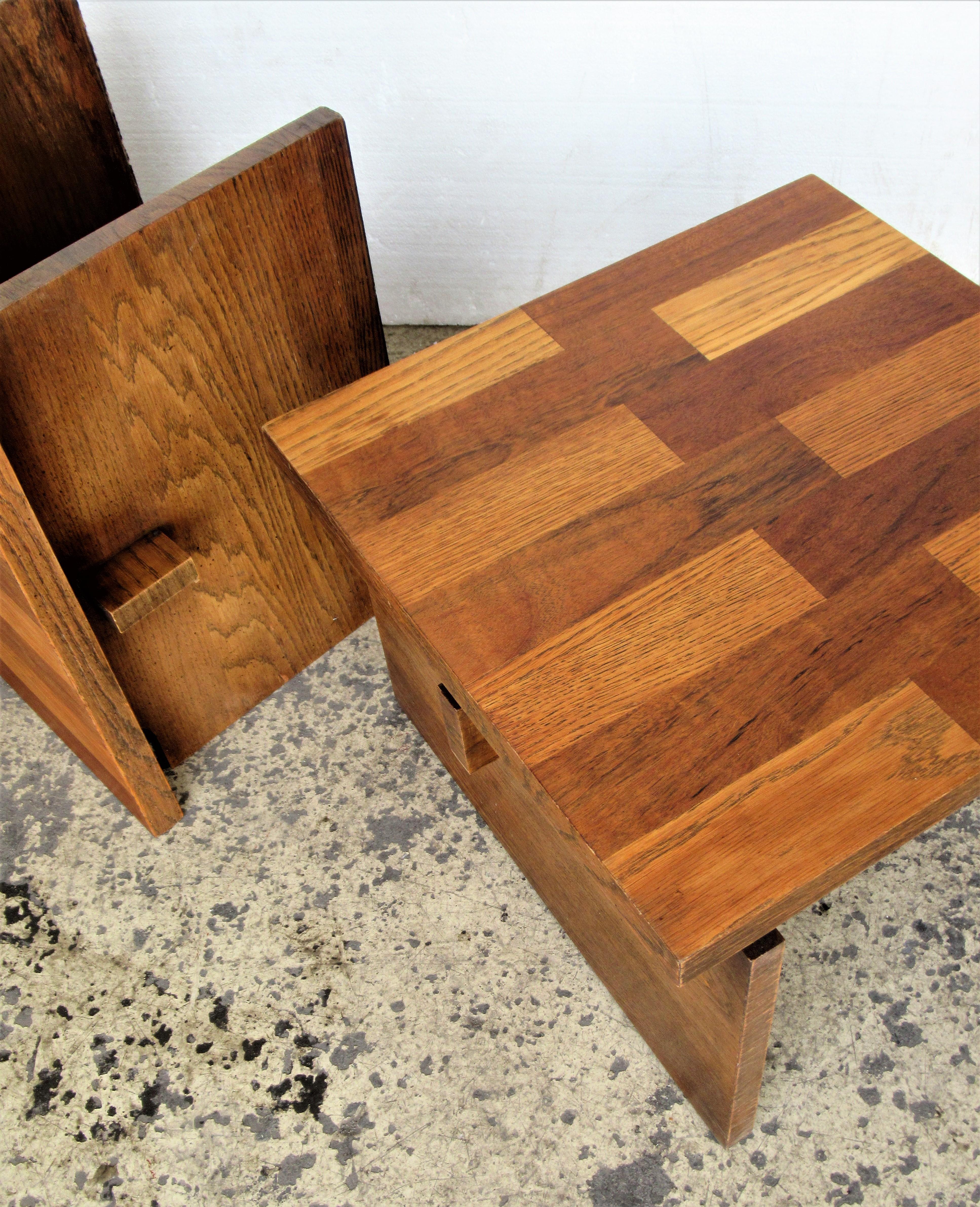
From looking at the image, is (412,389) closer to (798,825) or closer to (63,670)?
(63,670)

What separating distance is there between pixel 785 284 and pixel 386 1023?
87 cm

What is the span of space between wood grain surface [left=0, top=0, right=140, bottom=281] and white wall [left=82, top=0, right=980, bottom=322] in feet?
1.09

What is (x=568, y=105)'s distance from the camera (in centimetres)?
153

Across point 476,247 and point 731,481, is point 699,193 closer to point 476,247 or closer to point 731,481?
point 476,247

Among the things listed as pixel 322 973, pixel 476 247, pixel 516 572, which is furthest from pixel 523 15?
pixel 322 973

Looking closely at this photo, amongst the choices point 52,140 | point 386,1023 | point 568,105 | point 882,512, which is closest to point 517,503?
point 882,512

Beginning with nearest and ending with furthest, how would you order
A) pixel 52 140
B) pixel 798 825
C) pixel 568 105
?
pixel 798 825 < pixel 52 140 < pixel 568 105

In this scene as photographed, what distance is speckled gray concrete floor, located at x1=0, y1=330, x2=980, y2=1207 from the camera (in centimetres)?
105

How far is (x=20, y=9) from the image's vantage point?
44.5 inches

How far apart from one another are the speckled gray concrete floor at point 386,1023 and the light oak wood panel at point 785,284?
1.90ft

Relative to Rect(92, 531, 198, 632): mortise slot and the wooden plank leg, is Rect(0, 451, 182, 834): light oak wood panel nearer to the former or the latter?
Rect(92, 531, 198, 632): mortise slot

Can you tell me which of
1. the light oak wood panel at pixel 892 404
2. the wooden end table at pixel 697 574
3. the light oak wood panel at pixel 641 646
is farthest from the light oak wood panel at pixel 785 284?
the light oak wood panel at pixel 641 646

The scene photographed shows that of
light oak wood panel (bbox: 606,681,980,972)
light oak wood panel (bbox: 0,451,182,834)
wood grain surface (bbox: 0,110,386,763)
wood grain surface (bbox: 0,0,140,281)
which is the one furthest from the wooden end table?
wood grain surface (bbox: 0,0,140,281)

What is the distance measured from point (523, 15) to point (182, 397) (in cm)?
72
